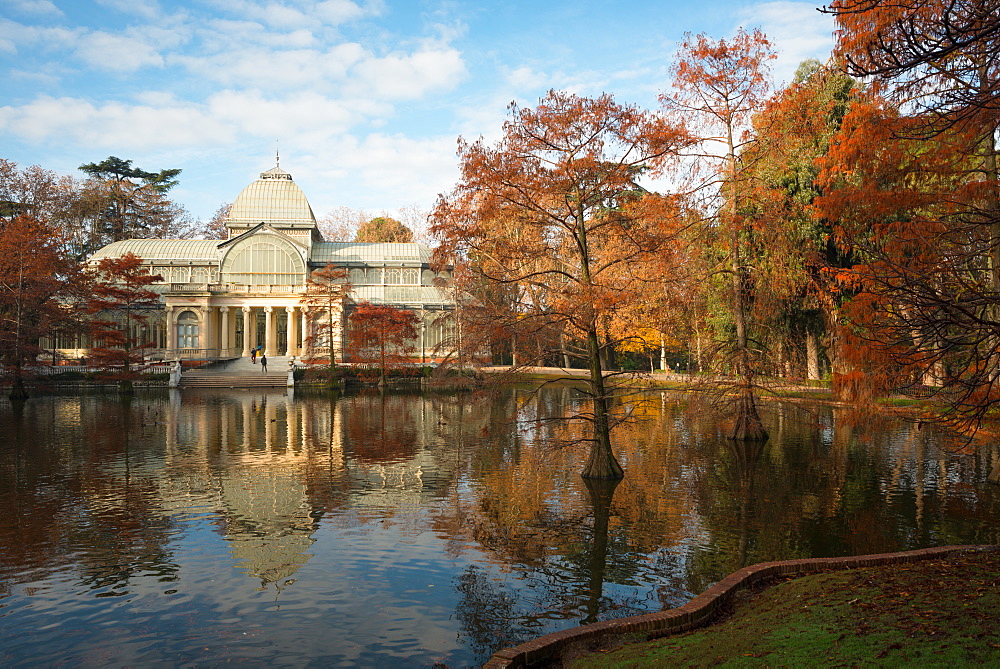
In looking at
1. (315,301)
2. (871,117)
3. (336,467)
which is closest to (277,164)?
(315,301)

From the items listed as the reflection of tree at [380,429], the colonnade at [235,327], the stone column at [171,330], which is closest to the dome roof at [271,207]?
the colonnade at [235,327]

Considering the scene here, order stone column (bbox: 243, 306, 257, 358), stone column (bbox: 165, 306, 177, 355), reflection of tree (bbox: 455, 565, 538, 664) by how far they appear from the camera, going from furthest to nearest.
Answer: stone column (bbox: 243, 306, 257, 358) → stone column (bbox: 165, 306, 177, 355) → reflection of tree (bbox: 455, 565, 538, 664)

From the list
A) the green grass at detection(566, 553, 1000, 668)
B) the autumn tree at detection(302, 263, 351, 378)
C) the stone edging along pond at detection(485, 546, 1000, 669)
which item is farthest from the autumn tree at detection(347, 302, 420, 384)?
the green grass at detection(566, 553, 1000, 668)

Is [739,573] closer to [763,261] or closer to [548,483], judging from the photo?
[548,483]

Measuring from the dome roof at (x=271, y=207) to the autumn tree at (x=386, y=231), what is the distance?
13328 millimetres

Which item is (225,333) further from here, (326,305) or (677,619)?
(677,619)

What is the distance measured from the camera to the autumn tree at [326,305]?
140 feet

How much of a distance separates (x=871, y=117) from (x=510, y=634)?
9678 mm

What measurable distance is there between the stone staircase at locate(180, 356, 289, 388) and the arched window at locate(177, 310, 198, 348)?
24.7ft

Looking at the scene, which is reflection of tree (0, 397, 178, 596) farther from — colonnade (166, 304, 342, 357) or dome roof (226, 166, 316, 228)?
dome roof (226, 166, 316, 228)

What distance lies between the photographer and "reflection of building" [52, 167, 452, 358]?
51.8m

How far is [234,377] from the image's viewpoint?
41.2m

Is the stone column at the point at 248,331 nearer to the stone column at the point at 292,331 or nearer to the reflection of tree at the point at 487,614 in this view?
the stone column at the point at 292,331

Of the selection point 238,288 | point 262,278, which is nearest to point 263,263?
point 262,278
